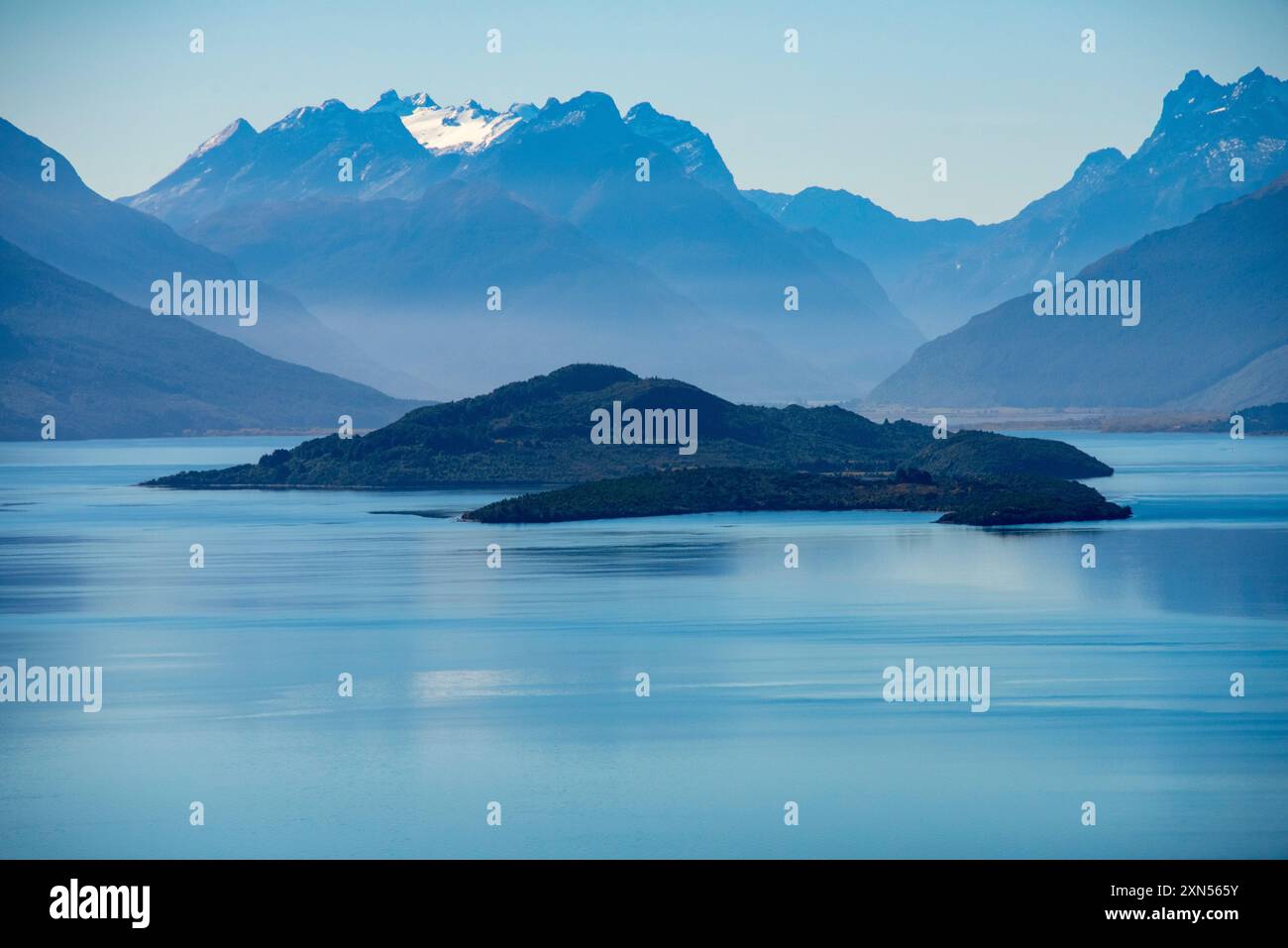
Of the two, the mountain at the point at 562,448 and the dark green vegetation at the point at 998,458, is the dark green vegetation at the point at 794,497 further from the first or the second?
the mountain at the point at 562,448

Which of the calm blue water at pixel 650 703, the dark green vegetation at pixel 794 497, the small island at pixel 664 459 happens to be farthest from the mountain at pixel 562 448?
the calm blue water at pixel 650 703

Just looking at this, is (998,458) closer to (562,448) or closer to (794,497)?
(794,497)

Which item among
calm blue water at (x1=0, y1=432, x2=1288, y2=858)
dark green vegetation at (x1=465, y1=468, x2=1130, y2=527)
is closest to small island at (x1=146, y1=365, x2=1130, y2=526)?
dark green vegetation at (x1=465, y1=468, x2=1130, y2=527)

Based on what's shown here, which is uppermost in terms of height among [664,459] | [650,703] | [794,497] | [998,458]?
[664,459]

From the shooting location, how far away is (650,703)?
44500 millimetres

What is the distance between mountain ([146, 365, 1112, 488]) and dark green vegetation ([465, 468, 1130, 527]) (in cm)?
2043

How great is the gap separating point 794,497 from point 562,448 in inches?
1365

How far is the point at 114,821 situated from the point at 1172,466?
13954cm

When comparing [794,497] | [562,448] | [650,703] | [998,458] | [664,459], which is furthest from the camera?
[664,459]

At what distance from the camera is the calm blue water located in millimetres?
33812

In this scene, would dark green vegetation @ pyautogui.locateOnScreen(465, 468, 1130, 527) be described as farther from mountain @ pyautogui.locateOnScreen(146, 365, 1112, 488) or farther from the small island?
mountain @ pyautogui.locateOnScreen(146, 365, 1112, 488)

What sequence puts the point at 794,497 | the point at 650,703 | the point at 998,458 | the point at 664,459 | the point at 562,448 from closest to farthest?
the point at 650,703 → the point at 794,497 → the point at 998,458 → the point at 562,448 → the point at 664,459

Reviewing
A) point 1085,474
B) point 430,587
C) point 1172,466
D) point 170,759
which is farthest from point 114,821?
point 1172,466

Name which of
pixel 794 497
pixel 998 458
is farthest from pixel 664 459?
pixel 794 497
